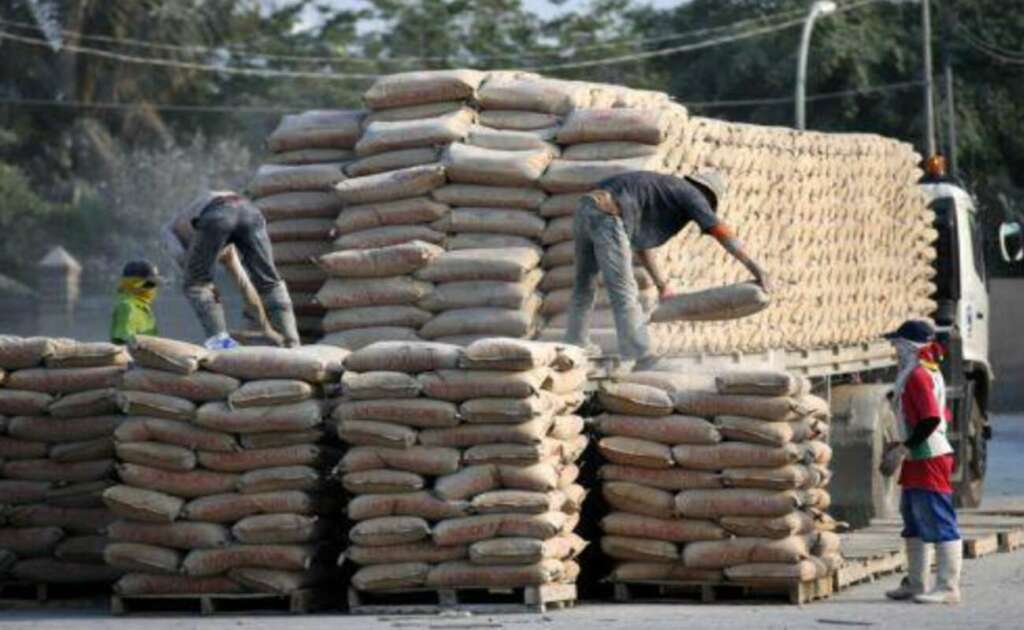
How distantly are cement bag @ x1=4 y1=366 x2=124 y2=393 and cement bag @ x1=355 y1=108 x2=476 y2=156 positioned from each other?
2584mm

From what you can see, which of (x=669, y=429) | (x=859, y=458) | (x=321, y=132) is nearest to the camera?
(x=669, y=429)

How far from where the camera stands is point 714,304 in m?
16.8

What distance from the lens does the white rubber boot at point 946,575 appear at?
611 inches

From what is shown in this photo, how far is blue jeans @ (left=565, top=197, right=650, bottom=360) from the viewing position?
1642 cm

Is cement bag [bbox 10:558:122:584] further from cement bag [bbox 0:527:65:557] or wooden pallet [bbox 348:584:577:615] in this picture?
wooden pallet [bbox 348:584:577:615]

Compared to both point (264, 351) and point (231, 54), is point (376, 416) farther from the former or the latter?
point (231, 54)

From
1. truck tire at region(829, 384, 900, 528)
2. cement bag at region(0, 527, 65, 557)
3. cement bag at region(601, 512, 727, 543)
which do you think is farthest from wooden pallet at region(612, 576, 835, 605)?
truck tire at region(829, 384, 900, 528)

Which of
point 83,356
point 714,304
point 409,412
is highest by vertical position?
point 714,304

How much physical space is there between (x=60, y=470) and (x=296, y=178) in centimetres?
312

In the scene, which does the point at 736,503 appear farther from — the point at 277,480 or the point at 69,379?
the point at 69,379

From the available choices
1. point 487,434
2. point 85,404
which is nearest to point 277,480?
point 487,434

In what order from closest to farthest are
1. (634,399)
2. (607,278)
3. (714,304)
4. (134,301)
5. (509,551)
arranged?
(509,551)
(634,399)
(607,278)
(714,304)
(134,301)

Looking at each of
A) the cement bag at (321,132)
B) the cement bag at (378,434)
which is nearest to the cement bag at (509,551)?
the cement bag at (378,434)

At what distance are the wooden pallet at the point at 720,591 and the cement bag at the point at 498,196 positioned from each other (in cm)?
264
